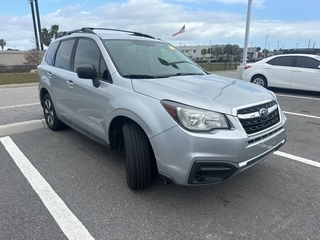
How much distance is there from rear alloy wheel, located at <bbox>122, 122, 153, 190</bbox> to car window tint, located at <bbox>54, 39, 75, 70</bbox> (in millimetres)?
2066

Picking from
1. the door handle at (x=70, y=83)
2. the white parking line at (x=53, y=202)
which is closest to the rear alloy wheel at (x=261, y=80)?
the door handle at (x=70, y=83)

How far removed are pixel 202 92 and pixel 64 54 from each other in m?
2.84

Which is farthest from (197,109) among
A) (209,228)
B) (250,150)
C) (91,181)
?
(91,181)

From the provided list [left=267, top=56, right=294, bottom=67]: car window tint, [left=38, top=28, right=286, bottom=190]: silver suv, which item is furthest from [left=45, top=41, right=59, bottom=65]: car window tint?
[left=267, top=56, right=294, bottom=67]: car window tint

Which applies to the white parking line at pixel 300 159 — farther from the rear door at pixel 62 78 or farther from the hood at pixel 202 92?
the rear door at pixel 62 78

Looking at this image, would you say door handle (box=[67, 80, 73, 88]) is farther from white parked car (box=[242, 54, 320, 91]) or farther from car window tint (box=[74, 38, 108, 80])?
white parked car (box=[242, 54, 320, 91])

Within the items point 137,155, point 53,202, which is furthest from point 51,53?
point 137,155

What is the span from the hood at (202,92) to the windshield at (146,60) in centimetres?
26

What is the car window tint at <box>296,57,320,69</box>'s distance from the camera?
9.16 metres

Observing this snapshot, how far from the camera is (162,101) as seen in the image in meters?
2.48

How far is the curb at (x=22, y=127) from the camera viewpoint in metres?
4.96

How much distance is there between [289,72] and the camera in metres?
9.66

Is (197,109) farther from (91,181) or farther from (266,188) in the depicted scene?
(91,181)

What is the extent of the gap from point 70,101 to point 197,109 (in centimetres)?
237
